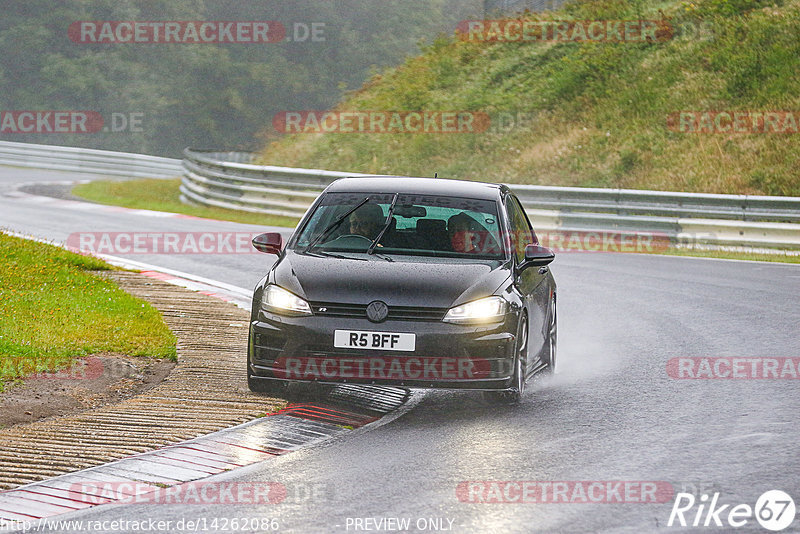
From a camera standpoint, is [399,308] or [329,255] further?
[329,255]

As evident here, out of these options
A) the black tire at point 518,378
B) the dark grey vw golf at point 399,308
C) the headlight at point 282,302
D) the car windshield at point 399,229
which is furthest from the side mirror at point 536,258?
the headlight at point 282,302

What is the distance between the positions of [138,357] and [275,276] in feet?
7.26

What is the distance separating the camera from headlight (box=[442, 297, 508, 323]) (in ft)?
27.0

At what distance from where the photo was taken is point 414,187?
9758mm

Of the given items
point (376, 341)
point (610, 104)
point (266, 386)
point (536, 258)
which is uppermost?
point (610, 104)

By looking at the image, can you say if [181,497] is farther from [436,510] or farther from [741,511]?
[741,511]

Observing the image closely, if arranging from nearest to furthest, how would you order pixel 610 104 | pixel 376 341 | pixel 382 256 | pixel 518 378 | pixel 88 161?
pixel 376 341
pixel 518 378
pixel 382 256
pixel 610 104
pixel 88 161

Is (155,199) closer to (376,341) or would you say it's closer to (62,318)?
(62,318)

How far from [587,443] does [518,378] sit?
106 centimetres

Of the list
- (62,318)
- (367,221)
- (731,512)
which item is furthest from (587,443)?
(62,318)

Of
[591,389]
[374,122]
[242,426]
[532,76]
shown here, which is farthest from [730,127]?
[242,426]

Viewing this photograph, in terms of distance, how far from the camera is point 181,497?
631 cm

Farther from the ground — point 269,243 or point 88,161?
point 88,161

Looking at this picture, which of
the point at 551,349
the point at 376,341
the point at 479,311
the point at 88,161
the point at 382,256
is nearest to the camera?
the point at 376,341
